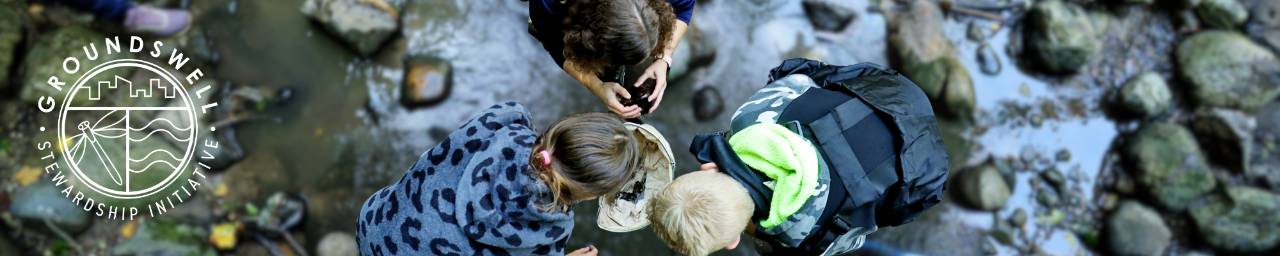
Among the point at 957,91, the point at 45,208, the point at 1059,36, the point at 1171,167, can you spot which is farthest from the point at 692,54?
the point at 45,208

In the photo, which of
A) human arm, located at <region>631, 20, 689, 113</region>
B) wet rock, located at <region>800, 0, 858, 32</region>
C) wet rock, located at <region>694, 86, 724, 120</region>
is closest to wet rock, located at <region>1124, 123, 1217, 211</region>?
wet rock, located at <region>800, 0, 858, 32</region>

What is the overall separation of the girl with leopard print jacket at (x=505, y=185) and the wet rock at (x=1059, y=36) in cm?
314

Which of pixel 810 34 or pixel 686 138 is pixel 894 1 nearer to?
pixel 810 34

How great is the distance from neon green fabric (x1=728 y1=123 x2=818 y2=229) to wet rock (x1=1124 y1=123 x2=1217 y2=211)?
3.11m

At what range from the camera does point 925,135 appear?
7.72 ft

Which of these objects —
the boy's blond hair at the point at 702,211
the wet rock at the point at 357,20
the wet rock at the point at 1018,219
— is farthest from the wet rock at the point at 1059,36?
the wet rock at the point at 357,20

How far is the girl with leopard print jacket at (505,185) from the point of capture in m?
1.99

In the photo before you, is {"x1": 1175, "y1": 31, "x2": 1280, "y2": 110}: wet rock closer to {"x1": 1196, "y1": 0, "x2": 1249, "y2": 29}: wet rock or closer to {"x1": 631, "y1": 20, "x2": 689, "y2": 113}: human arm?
{"x1": 1196, "y1": 0, "x2": 1249, "y2": 29}: wet rock

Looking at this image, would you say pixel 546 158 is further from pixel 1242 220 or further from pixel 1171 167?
pixel 1242 220

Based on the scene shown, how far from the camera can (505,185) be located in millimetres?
1977

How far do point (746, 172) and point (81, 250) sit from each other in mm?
3454

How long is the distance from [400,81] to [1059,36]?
368 centimetres

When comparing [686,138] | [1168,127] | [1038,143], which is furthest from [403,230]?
[1168,127]

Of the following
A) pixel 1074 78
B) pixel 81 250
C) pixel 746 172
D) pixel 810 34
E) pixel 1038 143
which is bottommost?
pixel 81 250
